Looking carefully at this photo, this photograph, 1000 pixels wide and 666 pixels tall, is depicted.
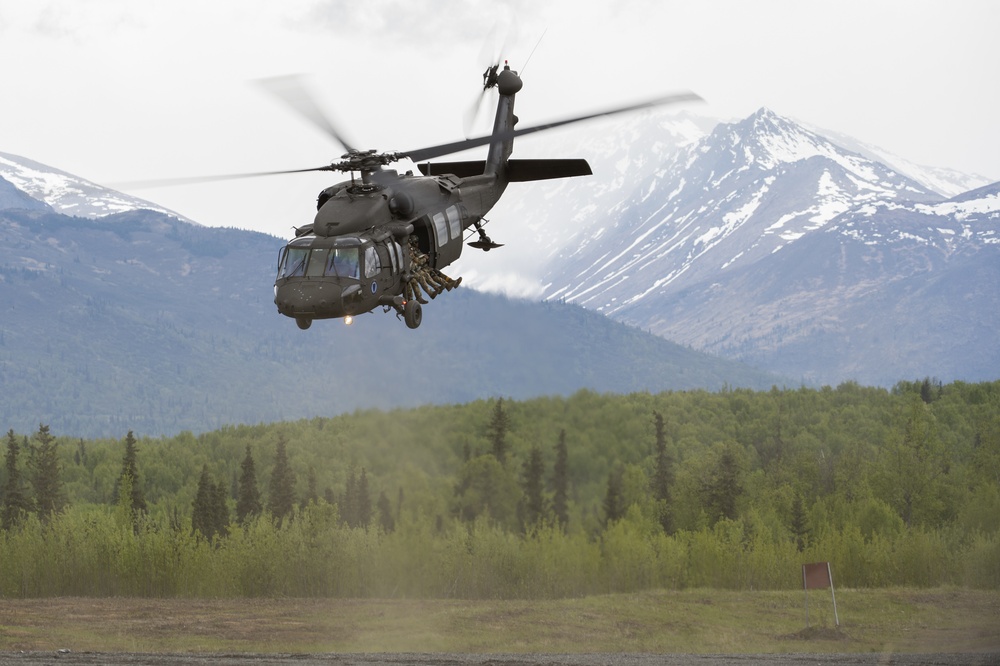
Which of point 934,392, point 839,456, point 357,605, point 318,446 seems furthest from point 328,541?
point 934,392

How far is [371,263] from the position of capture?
34.8 m

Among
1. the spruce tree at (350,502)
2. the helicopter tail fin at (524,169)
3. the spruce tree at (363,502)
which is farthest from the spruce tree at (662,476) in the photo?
the helicopter tail fin at (524,169)

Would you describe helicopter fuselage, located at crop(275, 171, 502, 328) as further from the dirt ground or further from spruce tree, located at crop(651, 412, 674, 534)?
spruce tree, located at crop(651, 412, 674, 534)

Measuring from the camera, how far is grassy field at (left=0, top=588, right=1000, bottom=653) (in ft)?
253

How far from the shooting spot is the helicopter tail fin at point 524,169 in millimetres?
41125

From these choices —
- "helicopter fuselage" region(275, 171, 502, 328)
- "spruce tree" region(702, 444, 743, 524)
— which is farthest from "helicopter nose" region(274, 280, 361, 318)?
"spruce tree" region(702, 444, 743, 524)

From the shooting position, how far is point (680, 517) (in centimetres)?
11300

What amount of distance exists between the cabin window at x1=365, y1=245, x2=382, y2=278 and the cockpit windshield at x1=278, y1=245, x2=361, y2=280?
0.30 meters

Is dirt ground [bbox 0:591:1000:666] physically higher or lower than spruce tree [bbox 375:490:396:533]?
lower

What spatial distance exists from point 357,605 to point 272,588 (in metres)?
12.7

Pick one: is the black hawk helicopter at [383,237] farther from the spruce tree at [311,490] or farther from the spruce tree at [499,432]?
the spruce tree at [311,490]

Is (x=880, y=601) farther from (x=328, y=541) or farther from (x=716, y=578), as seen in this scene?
(x=328, y=541)

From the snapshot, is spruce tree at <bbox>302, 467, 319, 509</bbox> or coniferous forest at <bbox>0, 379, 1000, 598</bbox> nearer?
coniferous forest at <bbox>0, 379, 1000, 598</bbox>

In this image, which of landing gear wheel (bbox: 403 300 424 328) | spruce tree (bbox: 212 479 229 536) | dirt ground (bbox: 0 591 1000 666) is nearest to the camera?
landing gear wheel (bbox: 403 300 424 328)
